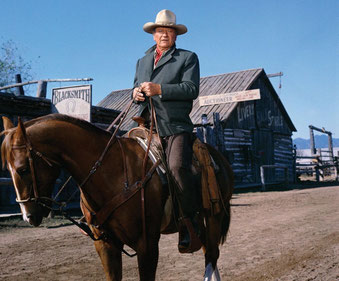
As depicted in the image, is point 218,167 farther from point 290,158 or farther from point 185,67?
point 290,158

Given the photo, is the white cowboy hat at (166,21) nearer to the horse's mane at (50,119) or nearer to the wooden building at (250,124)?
the horse's mane at (50,119)

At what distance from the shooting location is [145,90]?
306cm

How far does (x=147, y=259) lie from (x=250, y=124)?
1989cm

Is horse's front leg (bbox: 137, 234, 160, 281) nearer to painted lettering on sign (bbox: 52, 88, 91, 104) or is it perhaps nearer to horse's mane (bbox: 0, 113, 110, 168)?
horse's mane (bbox: 0, 113, 110, 168)

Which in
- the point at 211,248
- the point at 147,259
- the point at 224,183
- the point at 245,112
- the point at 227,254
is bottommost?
the point at 227,254

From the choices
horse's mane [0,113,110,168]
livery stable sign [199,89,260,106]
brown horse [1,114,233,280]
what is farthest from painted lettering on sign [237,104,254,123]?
horse's mane [0,113,110,168]

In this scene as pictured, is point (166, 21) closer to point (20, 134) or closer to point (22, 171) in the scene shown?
point (20, 134)

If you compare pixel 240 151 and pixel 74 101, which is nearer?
pixel 74 101

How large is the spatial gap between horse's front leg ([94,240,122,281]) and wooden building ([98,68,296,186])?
51.3ft

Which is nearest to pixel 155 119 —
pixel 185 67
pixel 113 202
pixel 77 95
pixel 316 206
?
pixel 185 67

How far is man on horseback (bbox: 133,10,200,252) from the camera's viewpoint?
2.99 metres

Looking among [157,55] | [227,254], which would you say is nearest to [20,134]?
[157,55]

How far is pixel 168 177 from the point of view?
2.87 m

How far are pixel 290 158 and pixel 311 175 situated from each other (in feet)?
30.4
